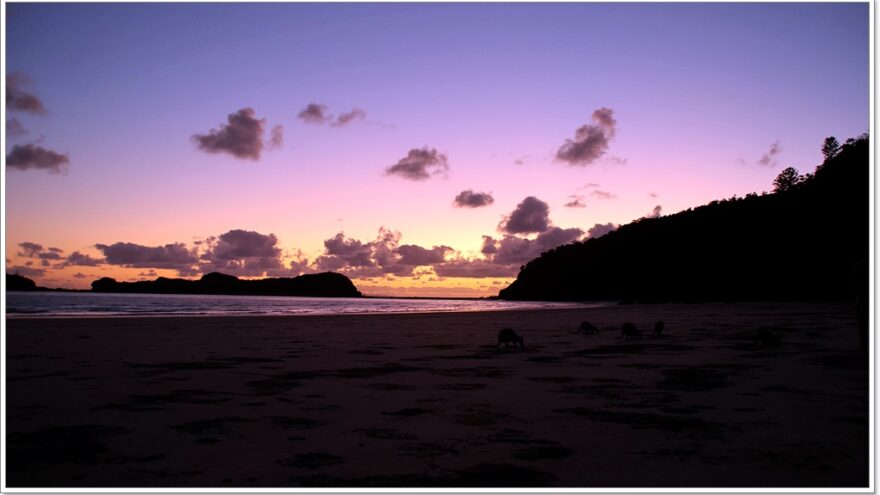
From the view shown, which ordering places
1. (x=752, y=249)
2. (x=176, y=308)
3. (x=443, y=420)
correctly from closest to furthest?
1. (x=443, y=420)
2. (x=176, y=308)
3. (x=752, y=249)

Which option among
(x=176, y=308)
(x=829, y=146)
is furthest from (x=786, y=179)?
(x=176, y=308)

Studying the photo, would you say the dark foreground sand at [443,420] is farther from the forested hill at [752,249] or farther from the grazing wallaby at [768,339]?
the forested hill at [752,249]

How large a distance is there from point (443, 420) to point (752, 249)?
8651 cm

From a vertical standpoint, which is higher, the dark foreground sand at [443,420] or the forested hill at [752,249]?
the forested hill at [752,249]

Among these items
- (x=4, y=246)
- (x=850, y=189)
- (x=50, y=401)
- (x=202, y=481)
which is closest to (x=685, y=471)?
(x=202, y=481)

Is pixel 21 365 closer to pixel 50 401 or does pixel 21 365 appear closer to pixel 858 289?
pixel 50 401

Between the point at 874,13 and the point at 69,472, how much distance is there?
1086cm

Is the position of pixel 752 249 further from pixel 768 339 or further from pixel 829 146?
pixel 768 339

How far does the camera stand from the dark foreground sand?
5.13 metres

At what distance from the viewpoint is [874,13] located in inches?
318

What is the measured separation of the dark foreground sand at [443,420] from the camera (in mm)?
5133

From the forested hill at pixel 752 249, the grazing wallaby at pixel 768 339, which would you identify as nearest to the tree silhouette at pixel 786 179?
the forested hill at pixel 752 249

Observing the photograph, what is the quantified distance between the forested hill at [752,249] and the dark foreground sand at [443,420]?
608cm

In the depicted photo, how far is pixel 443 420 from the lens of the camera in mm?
7035
